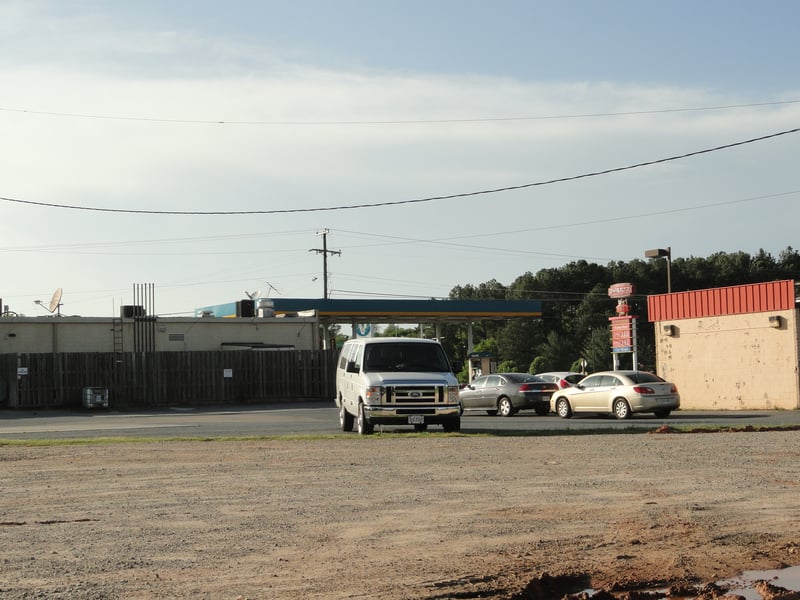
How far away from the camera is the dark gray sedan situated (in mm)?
33438

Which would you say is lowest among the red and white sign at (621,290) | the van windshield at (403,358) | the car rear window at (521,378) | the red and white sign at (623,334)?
the car rear window at (521,378)

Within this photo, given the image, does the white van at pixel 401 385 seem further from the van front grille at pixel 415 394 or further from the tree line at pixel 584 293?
the tree line at pixel 584 293

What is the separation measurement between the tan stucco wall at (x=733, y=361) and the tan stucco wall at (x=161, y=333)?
20.5 m

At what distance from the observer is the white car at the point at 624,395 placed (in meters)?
29.5

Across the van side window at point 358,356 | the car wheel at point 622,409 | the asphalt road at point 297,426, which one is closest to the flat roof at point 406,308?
the asphalt road at point 297,426

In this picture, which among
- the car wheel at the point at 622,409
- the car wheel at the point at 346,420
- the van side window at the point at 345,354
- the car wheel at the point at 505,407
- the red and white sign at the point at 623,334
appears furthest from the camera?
the red and white sign at the point at 623,334

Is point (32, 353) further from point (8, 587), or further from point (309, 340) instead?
point (8, 587)

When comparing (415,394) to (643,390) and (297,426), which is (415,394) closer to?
(297,426)

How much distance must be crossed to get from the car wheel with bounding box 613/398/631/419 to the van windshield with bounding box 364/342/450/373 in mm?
8258

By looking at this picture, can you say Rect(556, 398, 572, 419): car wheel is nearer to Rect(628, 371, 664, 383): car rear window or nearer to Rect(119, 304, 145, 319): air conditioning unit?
Rect(628, 371, 664, 383): car rear window

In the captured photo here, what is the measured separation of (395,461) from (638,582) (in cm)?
873

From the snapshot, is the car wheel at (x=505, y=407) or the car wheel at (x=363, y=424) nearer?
the car wheel at (x=363, y=424)

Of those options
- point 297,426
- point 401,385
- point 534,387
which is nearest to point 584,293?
point 534,387

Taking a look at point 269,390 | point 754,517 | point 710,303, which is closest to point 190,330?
point 269,390
